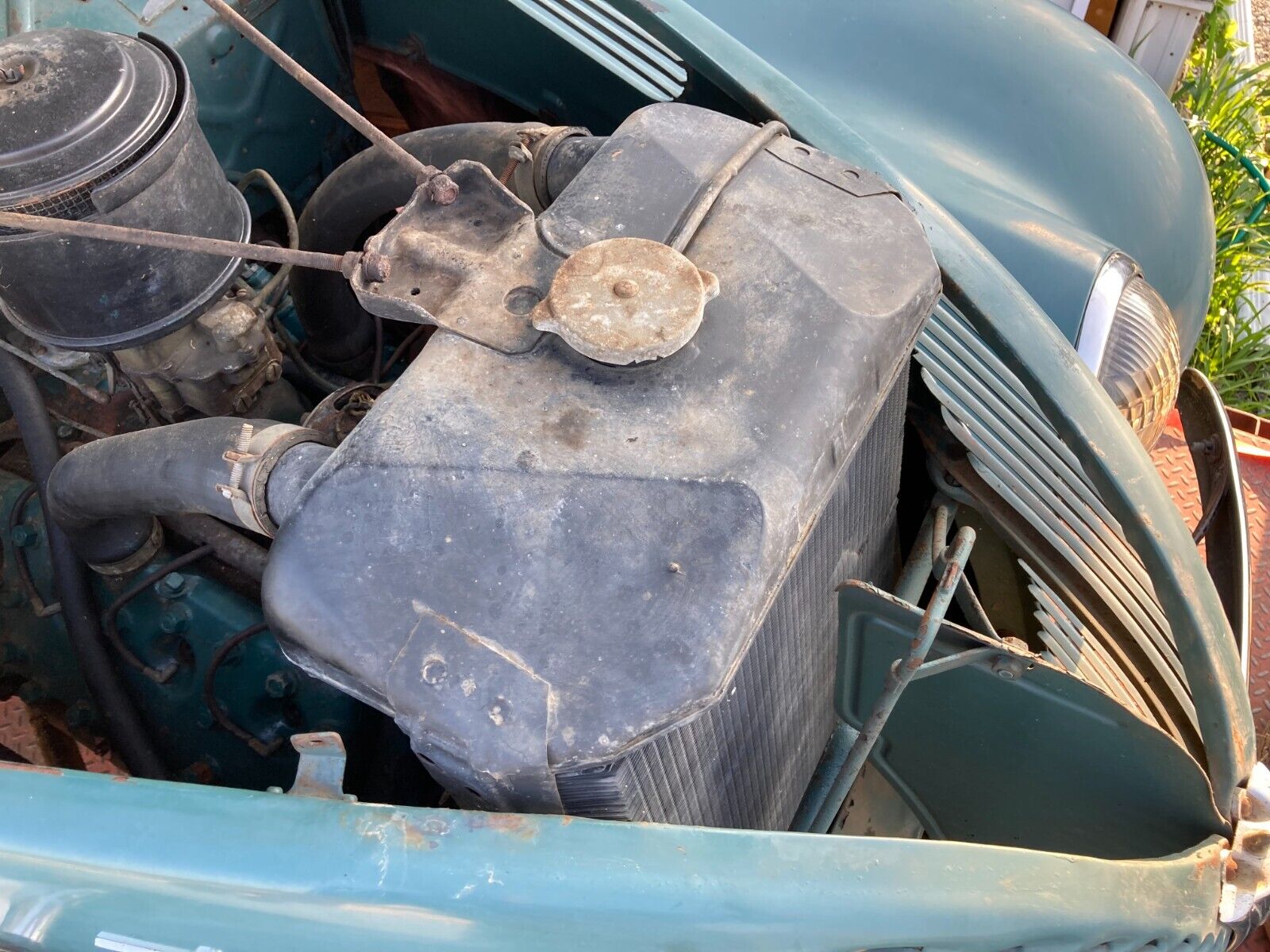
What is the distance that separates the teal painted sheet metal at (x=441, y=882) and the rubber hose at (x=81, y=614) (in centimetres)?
55

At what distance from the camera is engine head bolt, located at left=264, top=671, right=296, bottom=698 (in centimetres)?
134

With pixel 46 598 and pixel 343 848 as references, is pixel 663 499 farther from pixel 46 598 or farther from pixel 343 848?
pixel 46 598

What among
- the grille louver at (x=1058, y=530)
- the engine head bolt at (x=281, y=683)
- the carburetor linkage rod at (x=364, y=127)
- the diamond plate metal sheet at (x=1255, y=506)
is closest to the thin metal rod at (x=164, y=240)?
the carburetor linkage rod at (x=364, y=127)

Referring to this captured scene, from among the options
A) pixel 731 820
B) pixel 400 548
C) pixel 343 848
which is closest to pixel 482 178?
pixel 400 548

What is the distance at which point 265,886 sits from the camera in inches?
31.0

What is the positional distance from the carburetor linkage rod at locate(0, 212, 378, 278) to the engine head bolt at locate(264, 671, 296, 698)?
0.57 m

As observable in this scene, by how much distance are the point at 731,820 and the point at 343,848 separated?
1.65ft

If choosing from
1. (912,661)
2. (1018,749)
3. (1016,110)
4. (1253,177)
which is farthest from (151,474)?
(1253,177)

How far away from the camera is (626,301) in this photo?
870 millimetres

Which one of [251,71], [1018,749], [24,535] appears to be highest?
[251,71]

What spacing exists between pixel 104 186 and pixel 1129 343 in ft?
4.22

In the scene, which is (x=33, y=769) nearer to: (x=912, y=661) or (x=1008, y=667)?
(x=912, y=661)

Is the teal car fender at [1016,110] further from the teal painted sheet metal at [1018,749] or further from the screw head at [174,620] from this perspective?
the screw head at [174,620]

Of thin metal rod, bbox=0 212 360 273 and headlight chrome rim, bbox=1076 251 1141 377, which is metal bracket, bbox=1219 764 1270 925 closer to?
headlight chrome rim, bbox=1076 251 1141 377
